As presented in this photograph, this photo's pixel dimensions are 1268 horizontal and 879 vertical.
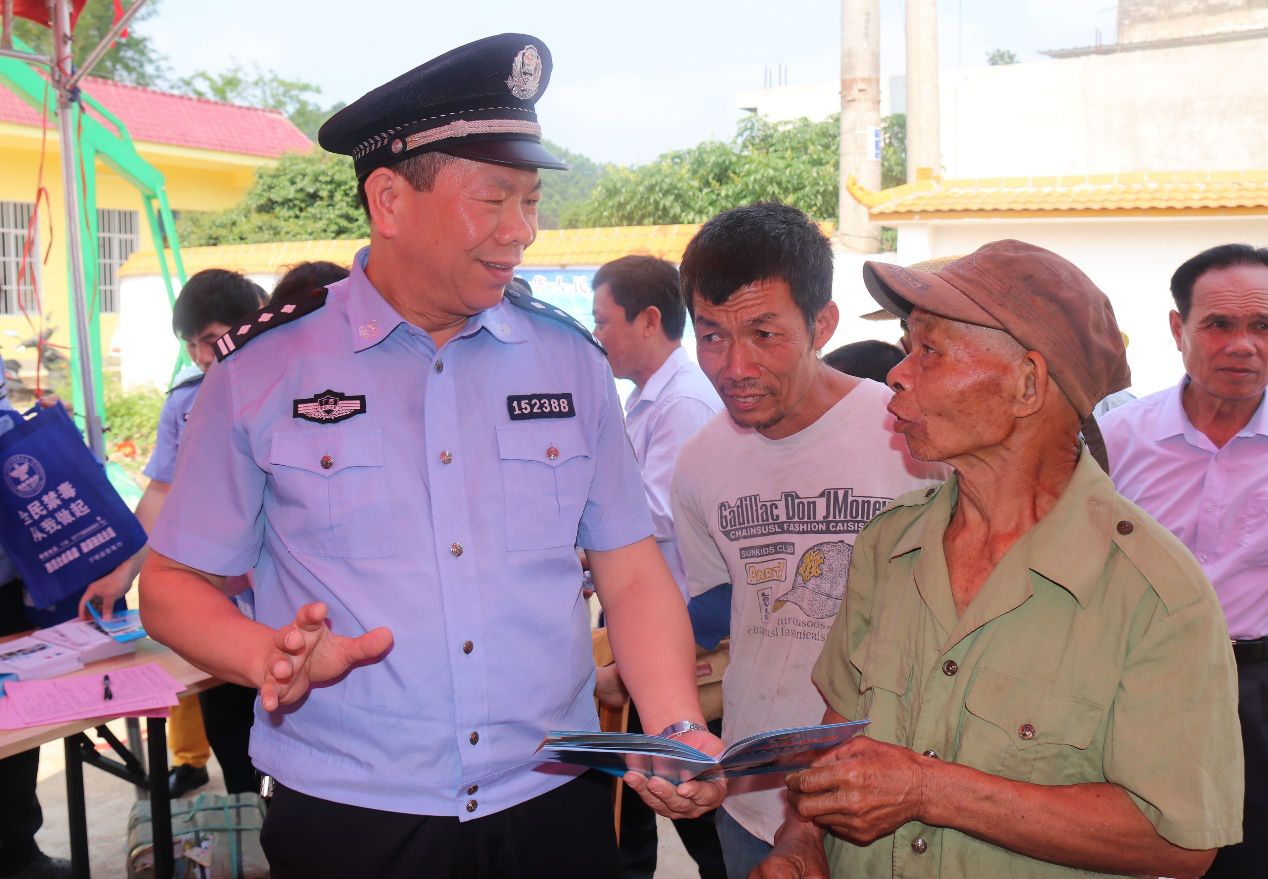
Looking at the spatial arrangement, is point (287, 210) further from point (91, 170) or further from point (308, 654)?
point (308, 654)

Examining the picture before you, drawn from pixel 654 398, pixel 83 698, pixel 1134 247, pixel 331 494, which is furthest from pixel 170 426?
pixel 1134 247

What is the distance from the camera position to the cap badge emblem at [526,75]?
75.6 inches

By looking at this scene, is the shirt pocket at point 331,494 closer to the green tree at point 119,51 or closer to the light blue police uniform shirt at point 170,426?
the light blue police uniform shirt at point 170,426

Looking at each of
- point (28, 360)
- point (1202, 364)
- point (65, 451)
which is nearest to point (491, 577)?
point (65, 451)

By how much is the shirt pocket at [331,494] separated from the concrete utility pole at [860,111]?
12202 millimetres

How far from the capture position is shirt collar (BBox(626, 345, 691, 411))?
433cm

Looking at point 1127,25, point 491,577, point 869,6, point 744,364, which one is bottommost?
point 491,577

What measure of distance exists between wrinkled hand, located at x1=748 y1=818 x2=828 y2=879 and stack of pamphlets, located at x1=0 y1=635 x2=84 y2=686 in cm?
237

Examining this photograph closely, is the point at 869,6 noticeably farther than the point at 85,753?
Yes

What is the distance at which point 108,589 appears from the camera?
3.38 m

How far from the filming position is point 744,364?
7.51 ft

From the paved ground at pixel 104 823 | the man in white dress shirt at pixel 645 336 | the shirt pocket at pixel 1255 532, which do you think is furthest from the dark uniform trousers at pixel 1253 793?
the man in white dress shirt at pixel 645 336

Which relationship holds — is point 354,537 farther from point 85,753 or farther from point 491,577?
point 85,753

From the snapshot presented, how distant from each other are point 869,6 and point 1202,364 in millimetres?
11616
